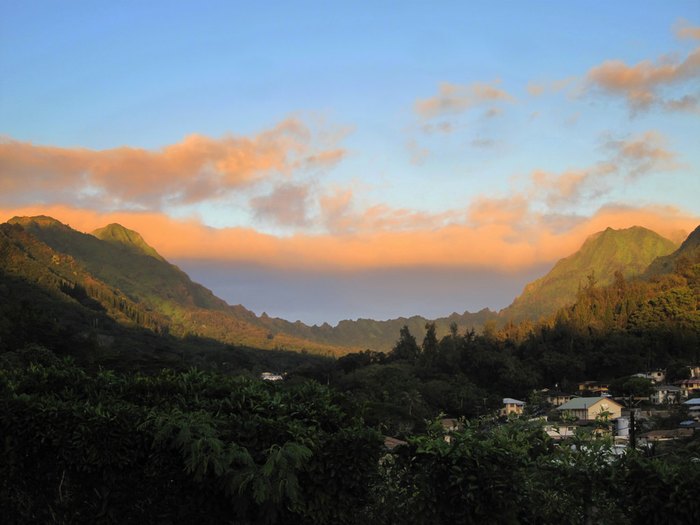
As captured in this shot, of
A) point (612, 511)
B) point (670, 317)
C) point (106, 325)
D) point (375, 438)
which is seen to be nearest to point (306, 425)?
point (375, 438)

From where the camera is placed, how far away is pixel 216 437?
20.8 ft

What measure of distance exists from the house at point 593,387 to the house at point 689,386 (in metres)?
7.09

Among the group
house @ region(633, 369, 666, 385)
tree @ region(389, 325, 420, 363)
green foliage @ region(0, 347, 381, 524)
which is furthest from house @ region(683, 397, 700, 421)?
green foliage @ region(0, 347, 381, 524)

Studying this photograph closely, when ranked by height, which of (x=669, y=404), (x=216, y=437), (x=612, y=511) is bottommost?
(x=669, y=404)

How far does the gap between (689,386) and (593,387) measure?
35.5ft

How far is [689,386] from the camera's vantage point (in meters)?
68.0

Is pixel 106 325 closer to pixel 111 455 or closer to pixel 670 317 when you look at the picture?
pixel 670 317

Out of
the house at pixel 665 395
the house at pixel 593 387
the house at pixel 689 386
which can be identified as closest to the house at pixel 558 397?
the house at pixel 593 387

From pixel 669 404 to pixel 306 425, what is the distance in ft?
195

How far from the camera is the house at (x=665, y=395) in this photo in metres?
60.7

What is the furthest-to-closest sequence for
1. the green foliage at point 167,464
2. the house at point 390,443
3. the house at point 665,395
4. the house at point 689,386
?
the house at point 689,386 < the house at point 665,395 < the house at point 390,443 < the green foliage at point 167,464

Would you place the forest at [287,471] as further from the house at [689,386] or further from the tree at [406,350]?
the tree at [406,350]

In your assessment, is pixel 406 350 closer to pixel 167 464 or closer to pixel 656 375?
pixel 656 375

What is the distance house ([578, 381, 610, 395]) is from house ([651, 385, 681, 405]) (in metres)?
7.77
